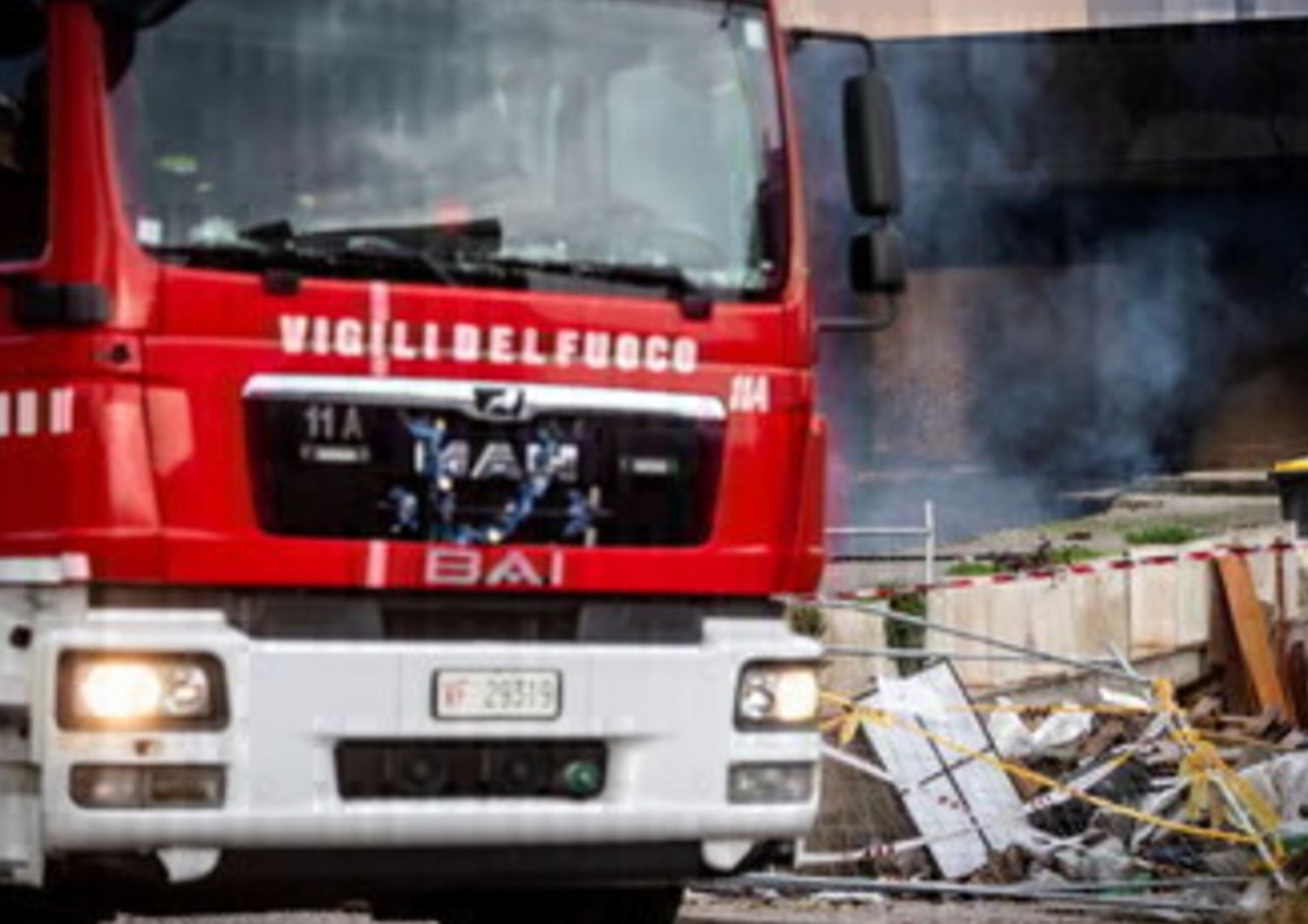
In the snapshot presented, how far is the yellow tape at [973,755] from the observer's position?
12.9 meters

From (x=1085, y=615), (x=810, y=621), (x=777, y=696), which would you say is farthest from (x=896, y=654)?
(x=777, y=696)

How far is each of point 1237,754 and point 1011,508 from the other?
20.4 metres

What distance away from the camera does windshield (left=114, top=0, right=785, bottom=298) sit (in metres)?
7.96

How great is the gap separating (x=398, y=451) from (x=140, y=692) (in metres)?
0.96

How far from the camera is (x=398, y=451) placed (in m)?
7.99

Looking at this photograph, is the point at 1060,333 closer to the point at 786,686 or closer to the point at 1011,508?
the point at 1011,508

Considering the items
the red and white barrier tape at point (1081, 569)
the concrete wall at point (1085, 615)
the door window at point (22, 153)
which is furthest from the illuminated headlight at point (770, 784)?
the red and white barrier tape at point (1081, 569)

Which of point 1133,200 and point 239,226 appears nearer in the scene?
point 239,226

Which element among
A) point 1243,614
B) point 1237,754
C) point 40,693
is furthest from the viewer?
point 1243,614

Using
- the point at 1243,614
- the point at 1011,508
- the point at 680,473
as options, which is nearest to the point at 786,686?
the point at 680,473

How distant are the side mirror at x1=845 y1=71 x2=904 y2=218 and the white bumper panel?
4.35 feet

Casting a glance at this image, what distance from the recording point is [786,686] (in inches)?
332

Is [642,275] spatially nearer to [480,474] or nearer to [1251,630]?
[480,474]

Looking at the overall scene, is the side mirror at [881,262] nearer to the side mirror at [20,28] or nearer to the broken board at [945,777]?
the side mirror at [20,28]
